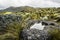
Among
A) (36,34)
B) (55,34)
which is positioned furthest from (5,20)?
(55,34)

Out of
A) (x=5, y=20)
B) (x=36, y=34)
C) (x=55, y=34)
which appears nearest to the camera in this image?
(x=55, y=34)

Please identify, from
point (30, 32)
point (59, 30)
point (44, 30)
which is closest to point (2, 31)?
point (30, 32)

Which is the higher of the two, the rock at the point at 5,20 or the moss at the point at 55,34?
the rock at the point at 5,20

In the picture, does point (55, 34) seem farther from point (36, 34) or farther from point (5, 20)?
point (5, 20)

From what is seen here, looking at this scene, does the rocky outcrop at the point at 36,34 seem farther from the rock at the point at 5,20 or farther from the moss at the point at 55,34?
the rock at the point at 5,20

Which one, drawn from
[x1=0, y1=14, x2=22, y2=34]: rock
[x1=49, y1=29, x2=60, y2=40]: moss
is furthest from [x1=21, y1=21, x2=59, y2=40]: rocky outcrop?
[x1=0, y1=14, x2=22, y2=34]: rock

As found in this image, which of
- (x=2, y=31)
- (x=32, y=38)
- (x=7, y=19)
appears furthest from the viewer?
(x=7, y=19)

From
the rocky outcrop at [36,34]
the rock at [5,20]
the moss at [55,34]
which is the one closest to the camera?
the moss at [55,34]

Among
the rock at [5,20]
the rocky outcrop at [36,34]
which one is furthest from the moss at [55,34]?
the rock at [5,20]

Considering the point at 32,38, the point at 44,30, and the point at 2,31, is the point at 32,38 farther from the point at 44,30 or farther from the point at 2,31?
the point at 2,31

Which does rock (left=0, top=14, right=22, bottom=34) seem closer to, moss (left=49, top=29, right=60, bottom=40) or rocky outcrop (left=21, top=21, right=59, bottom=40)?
rocky outcrop (left=21, top=21, right=59, bottom=40)

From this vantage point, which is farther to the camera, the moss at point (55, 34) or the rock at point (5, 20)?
the rock at point (5, 20)
